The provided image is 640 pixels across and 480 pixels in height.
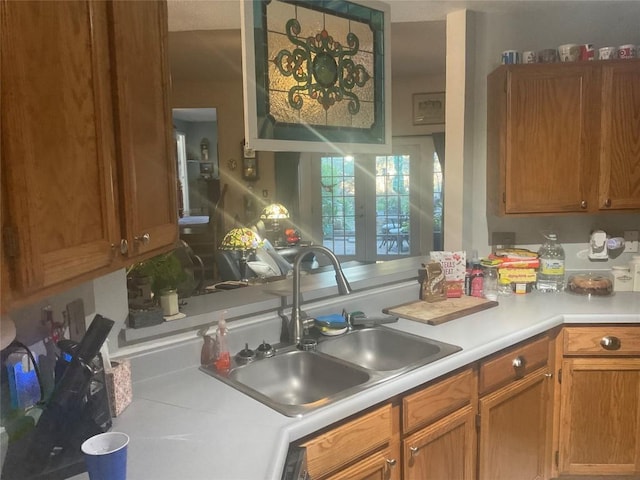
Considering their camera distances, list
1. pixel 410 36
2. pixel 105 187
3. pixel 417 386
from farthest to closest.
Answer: pixel 410 36 → pixel 417 386 → pixel 105 187

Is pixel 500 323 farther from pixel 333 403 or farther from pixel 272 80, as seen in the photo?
pixel 272 80

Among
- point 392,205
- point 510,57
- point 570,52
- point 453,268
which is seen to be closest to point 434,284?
point 453,268

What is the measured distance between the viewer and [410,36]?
433 cm

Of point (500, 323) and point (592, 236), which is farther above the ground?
point (592, 236)

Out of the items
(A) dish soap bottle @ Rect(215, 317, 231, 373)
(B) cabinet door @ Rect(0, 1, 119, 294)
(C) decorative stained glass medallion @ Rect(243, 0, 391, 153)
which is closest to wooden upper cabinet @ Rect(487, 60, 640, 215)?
(C) decorative stained glass medallion @ Rect(243, 0, 391, 153)

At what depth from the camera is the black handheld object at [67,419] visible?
3.68 feet

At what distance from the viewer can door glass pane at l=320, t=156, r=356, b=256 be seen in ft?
23.0

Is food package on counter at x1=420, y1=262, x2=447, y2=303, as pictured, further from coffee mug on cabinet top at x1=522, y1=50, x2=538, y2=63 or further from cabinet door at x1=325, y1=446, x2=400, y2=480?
coffee mug on cabinet top at x1=522, y1=50, x2=538, y2=63

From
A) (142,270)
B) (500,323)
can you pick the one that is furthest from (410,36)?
(142,270)

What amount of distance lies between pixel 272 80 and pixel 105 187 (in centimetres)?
107

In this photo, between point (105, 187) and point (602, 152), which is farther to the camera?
point (602, 152)

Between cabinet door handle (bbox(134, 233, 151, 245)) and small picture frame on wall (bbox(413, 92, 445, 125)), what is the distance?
561cm

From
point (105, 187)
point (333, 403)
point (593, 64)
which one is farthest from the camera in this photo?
point (593, 64)

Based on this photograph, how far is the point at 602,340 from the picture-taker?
226 cm
